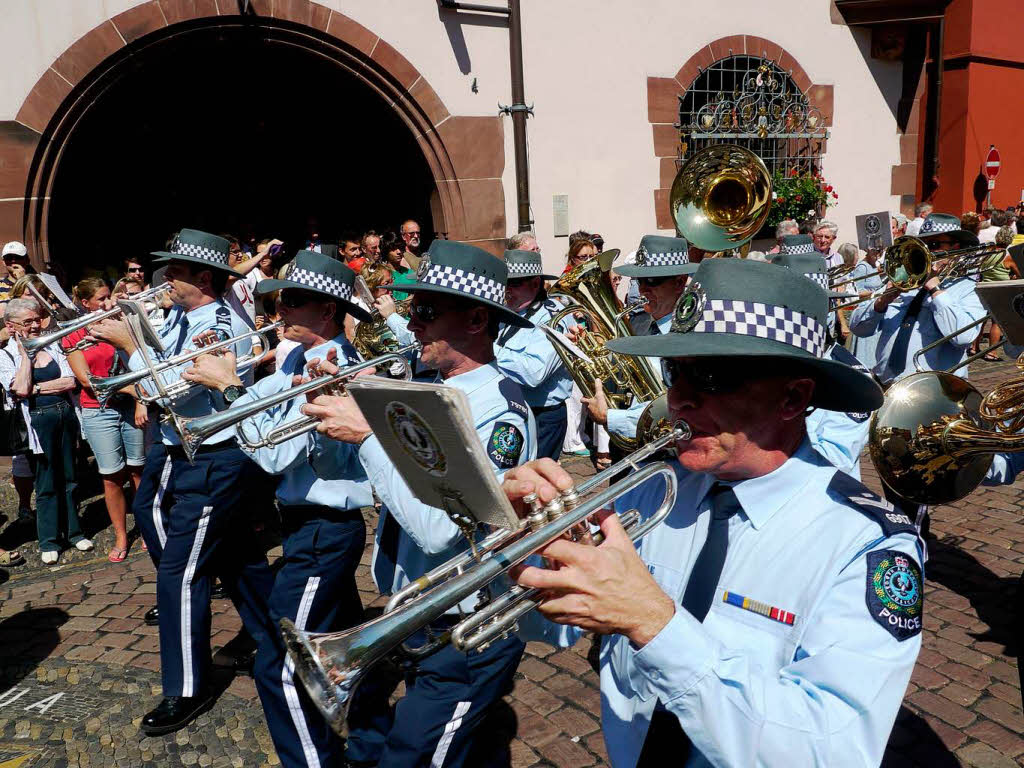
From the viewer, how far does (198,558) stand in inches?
165

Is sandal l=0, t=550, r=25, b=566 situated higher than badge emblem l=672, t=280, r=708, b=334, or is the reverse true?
badge emblem l=672, t=280, r=708, b=334

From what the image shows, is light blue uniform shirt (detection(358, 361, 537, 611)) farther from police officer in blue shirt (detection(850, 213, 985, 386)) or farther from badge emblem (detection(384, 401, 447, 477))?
police officer in blue shirt (detection(850, 213, 985, 386))

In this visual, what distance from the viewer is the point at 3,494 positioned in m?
7.92

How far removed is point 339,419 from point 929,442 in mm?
2160

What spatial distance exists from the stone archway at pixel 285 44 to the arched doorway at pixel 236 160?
0.26 meters

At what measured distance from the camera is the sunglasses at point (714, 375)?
187 centimetres

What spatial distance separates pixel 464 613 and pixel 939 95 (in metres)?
15.7

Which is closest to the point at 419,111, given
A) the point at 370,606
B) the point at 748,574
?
the point at 370,606

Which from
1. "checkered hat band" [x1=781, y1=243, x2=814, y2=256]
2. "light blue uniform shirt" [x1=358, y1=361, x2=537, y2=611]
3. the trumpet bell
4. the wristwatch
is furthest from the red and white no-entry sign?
the wristwatch

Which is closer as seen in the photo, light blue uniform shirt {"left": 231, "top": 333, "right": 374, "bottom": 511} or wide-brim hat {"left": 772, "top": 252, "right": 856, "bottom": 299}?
light blue uniform shirt {"left": 231, "top": 333, "right": 374, "bottom": 511}

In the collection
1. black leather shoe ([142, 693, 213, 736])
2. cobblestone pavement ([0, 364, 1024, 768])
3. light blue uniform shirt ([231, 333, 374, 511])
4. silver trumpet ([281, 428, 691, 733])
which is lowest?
cobblestone pavement ([0, 364, 1024, 768])

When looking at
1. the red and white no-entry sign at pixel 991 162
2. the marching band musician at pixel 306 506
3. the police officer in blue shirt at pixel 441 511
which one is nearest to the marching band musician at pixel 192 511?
the marching band musician at pixel 306 506

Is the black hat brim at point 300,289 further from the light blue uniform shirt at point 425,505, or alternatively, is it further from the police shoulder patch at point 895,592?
the police shoulder patch at point 895,592

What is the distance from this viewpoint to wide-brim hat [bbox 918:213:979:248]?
6188 mm
